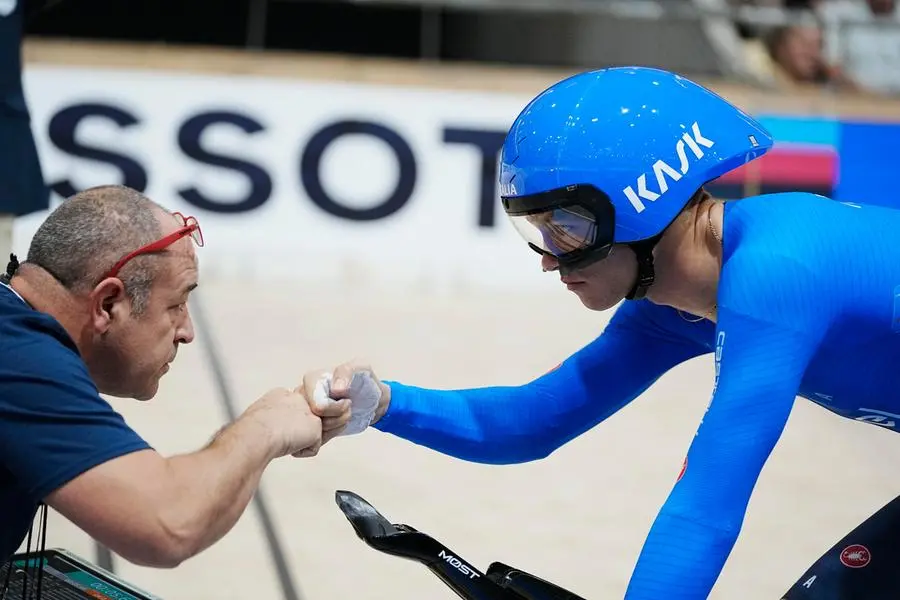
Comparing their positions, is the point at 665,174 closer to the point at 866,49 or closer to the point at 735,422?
the point at 735,422

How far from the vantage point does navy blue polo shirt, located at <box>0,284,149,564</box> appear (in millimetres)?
1854

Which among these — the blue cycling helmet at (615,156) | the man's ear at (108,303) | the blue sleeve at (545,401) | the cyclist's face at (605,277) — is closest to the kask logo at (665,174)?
the blue cycling helmet at (615,156)

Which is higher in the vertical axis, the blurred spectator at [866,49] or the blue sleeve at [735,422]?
the blurred spectator at [866,49]

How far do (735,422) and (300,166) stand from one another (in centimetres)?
579

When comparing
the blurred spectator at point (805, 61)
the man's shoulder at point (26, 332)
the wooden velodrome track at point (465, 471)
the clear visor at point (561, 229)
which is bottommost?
the wooden velodrome track at point (465, 471)

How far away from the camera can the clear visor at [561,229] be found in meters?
2.33

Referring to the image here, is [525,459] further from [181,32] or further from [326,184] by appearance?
[181,32]

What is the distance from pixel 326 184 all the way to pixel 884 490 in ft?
12.8

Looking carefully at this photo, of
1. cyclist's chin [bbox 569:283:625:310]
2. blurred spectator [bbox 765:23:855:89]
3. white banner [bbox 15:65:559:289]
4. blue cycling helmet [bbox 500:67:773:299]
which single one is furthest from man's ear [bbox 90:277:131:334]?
blurred spectator [bbox 765:23:855:89]

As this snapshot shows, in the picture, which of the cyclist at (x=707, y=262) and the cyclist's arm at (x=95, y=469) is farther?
the cyclist at (x=707, y=262)

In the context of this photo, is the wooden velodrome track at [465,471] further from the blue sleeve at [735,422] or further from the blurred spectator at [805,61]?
the blurred spectator at [805,61]

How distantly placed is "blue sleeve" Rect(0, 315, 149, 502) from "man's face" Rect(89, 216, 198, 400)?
0.81ft

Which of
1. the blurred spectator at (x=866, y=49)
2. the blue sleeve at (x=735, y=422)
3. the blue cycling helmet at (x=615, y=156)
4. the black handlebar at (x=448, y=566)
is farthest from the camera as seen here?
the blurred spectator at (x=866, y=49)

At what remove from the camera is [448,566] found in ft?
8.80
